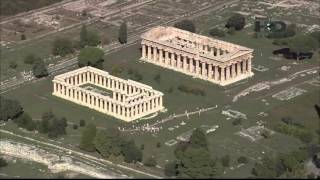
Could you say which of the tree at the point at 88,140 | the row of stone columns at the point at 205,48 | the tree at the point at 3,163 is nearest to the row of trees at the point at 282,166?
the tree at the point at 88,140

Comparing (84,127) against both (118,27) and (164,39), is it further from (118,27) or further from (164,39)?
(118,27)

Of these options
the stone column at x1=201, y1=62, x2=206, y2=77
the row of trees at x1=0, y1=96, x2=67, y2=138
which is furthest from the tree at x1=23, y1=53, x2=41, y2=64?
the stone column at x1=201, y1=62, x2=206, y2=77

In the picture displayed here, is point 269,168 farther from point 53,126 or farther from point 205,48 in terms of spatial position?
point 205,48

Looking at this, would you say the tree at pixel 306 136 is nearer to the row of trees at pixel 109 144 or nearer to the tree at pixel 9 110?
the row of trees at pixel 109 144

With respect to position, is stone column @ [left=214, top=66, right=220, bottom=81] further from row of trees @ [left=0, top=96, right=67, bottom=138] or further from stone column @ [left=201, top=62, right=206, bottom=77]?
row of trees @ [left=0, top=96, right=67, bottom=138]

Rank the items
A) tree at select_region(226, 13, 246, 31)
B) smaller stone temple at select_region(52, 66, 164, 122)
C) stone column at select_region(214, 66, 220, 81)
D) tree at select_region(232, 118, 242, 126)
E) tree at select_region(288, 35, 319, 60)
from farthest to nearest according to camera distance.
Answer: tree at select_region(226, 13, 246, 31)
tree at select_region(288, 35, 319, 60)
stone column at select_region(214, 66, 220, 81)
smaller stone temple at select_region(52, 66, 164, 122)
tree at select_region(232, 118, 242, 126)

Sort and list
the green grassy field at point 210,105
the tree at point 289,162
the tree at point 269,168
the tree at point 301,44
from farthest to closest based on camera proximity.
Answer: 1. the tree at point 301,44
2. the green grassy field at point 210,105
3. the tree at point 289,162
4. the tree at point 269,168

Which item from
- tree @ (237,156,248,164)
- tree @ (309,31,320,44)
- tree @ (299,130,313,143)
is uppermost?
tree @ (237,156,248,164)
